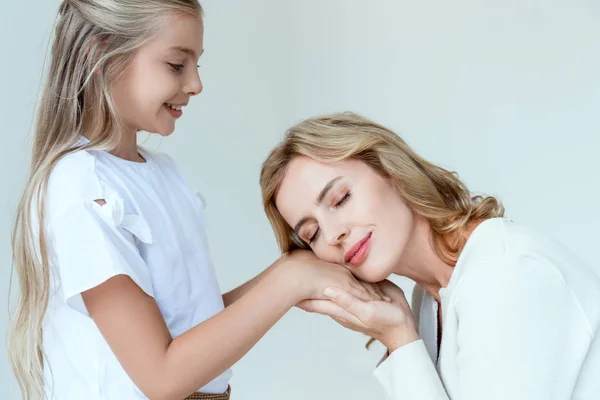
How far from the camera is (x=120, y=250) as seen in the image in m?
1.89

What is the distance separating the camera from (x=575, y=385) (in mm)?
1848

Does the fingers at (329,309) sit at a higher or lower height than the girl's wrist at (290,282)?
lower

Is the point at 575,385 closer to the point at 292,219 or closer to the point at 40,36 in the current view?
the point at 292,219

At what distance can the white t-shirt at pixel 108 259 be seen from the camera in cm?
184

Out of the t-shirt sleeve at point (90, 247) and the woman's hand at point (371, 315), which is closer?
the t-shirt sleeve at point (90, 247)

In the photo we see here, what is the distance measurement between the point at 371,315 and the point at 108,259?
0.61 metres

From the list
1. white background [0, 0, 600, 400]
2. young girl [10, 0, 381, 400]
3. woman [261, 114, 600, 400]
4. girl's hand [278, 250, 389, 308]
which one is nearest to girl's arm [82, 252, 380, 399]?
young girl [10, 0, 381, 400]

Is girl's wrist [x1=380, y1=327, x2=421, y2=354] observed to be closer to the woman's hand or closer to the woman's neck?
the woman's hand

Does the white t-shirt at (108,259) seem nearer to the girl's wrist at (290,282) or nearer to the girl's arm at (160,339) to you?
the girl's arm at (160,339)

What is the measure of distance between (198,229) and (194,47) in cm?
43

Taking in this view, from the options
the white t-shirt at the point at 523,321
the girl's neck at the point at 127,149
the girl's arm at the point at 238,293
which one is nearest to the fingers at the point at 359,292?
the white t-shirt at the point at 523,321

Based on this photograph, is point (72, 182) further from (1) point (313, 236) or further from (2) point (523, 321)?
(2) point (523, 321)

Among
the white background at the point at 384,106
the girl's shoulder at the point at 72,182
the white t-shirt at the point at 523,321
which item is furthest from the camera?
the white background at the point at 384,106

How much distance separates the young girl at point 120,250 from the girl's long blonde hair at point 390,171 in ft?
0.67
